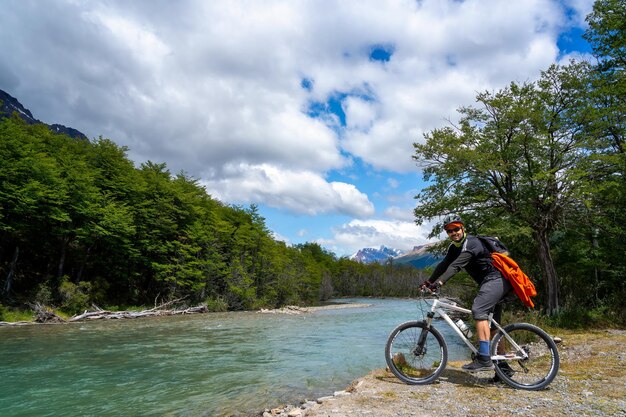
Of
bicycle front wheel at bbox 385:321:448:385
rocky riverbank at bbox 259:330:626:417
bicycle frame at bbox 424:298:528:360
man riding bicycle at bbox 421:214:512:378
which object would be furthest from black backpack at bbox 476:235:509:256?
rocky riverbank at bbox 259:330:626:417

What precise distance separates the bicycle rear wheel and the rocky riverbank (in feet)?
0.64

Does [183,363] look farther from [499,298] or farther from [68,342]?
[499,298]

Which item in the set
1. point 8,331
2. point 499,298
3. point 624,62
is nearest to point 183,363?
point 499,298

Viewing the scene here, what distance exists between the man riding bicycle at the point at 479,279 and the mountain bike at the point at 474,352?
0.59 ft

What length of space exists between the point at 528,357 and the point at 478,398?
1.38 m

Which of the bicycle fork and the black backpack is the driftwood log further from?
the black backpack

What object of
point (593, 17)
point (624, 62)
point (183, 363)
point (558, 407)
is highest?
point (593, 17)

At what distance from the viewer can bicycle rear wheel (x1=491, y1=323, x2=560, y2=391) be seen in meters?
5.99

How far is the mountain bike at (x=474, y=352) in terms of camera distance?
6.11 metres

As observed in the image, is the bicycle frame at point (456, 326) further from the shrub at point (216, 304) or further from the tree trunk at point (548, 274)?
the shrub at point (216, 304)

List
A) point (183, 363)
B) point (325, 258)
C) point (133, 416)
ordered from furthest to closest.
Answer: point (325, 258) → point (183, 363) → point (133, 416)

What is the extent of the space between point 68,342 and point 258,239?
4480 cm

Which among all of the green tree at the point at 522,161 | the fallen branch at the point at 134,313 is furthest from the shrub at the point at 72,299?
the green tree at the point at 522,161

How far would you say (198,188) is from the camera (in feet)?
197
